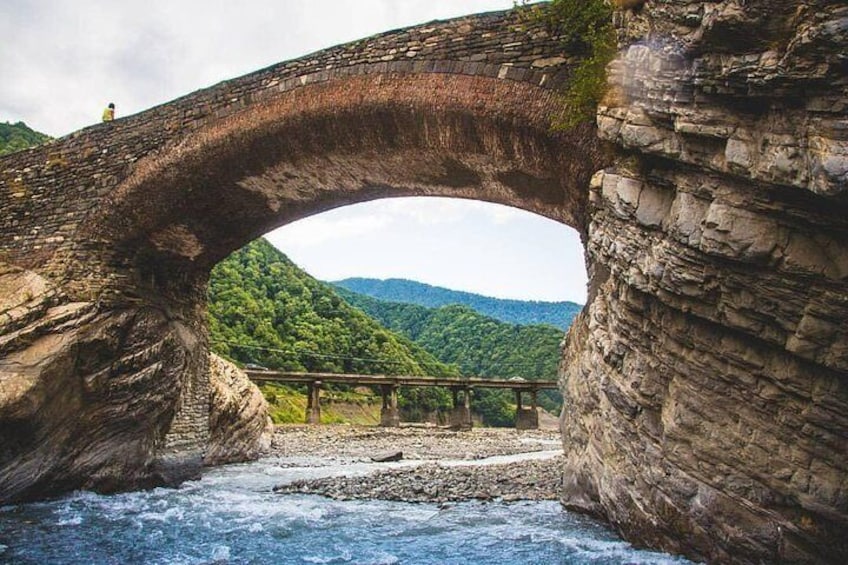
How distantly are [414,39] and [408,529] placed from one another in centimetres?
611

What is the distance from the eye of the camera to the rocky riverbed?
32.9ft

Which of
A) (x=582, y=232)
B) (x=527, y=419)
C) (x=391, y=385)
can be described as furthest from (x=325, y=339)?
(x=582, y=232)

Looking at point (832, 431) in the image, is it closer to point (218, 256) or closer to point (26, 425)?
point (26, 425)

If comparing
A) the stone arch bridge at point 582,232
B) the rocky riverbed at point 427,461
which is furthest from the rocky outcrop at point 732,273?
the rocky riverbed at point 427,461

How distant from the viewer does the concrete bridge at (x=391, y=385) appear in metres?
27.0

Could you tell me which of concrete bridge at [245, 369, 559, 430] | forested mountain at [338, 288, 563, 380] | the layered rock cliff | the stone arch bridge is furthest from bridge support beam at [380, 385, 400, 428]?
forested mountain at [338, 288, 563, 380]

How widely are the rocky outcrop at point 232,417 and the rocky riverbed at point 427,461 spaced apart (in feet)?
3.23

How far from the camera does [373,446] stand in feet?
67.5

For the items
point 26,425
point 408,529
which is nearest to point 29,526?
point 26,425

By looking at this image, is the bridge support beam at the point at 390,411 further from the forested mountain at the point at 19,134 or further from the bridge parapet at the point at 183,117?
the bridge parapet at the point at 183,117

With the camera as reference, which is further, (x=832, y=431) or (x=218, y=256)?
(x=218, y=256)

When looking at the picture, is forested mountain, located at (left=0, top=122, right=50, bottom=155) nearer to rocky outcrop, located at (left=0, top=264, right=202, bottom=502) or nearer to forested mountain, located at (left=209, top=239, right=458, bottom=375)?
forested mountain, located at (left=209, top=239, right=458, bottom=375)

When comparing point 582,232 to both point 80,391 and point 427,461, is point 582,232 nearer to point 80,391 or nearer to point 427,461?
point 80,391

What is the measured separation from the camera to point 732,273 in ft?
14.0
